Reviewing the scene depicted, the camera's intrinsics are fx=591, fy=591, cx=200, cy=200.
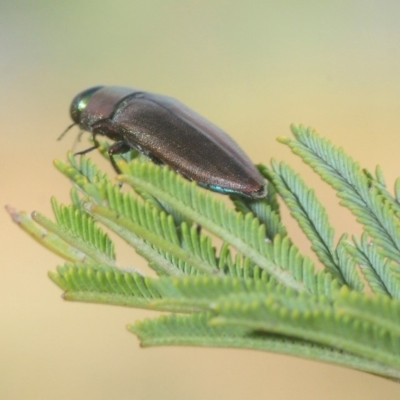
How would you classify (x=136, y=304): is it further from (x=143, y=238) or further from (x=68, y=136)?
(x=68, y=136)

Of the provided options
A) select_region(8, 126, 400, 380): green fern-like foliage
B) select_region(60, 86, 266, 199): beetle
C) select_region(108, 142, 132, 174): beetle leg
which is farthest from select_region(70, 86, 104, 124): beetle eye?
select_region(8, 126, 400, 380): green fern-like foliage

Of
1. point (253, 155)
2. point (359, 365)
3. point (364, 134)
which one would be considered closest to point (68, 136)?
point (253, 155)

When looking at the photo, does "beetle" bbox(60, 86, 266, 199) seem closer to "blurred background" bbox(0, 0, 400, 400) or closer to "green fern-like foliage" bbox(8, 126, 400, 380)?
"green fern-like foliage" bbox(8, 126, 400, 380)

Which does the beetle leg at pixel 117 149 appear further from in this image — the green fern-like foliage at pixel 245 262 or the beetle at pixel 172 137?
the green fern-like foliage at pixel 245 262

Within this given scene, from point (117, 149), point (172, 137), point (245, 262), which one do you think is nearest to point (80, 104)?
point (117, 149)

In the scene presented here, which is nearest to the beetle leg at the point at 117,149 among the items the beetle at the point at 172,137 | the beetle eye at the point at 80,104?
the beetle at the point at 172,137
